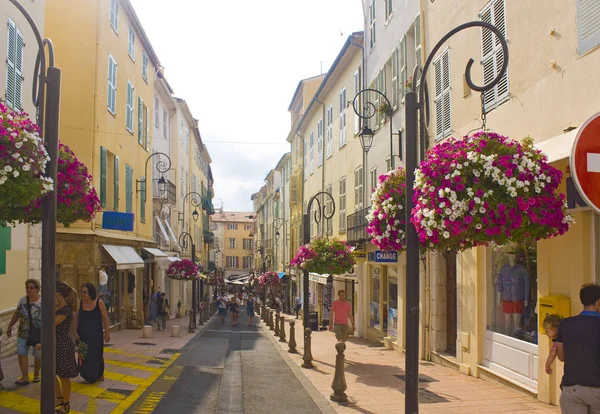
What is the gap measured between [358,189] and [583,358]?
17.6 m

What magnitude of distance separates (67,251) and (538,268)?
48.0 feet

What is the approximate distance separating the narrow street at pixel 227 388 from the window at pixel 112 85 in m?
9.68

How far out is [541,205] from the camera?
5367 mm

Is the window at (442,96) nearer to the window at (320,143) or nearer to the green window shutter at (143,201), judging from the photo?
the green window shutter at (143,201)

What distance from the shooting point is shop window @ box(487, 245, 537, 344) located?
31.6 ft

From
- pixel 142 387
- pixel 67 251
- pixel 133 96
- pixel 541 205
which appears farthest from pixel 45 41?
pixel 133 96

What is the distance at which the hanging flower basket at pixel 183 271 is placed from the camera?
27.7 metres

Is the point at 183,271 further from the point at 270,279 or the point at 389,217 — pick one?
the point at 389,217

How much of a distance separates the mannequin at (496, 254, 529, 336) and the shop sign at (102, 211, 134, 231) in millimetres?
12616

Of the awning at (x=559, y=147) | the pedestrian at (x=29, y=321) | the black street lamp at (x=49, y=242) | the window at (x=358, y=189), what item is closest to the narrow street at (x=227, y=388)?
the pedestrian at (x=29, y=321)

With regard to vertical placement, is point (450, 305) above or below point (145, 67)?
below

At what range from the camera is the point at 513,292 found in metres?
10.4

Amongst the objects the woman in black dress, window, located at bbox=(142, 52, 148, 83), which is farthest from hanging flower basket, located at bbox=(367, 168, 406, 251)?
window, located at bbox=(142, 52, 148, 83)

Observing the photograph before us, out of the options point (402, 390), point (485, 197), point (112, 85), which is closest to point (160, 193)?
point (112, 85)
